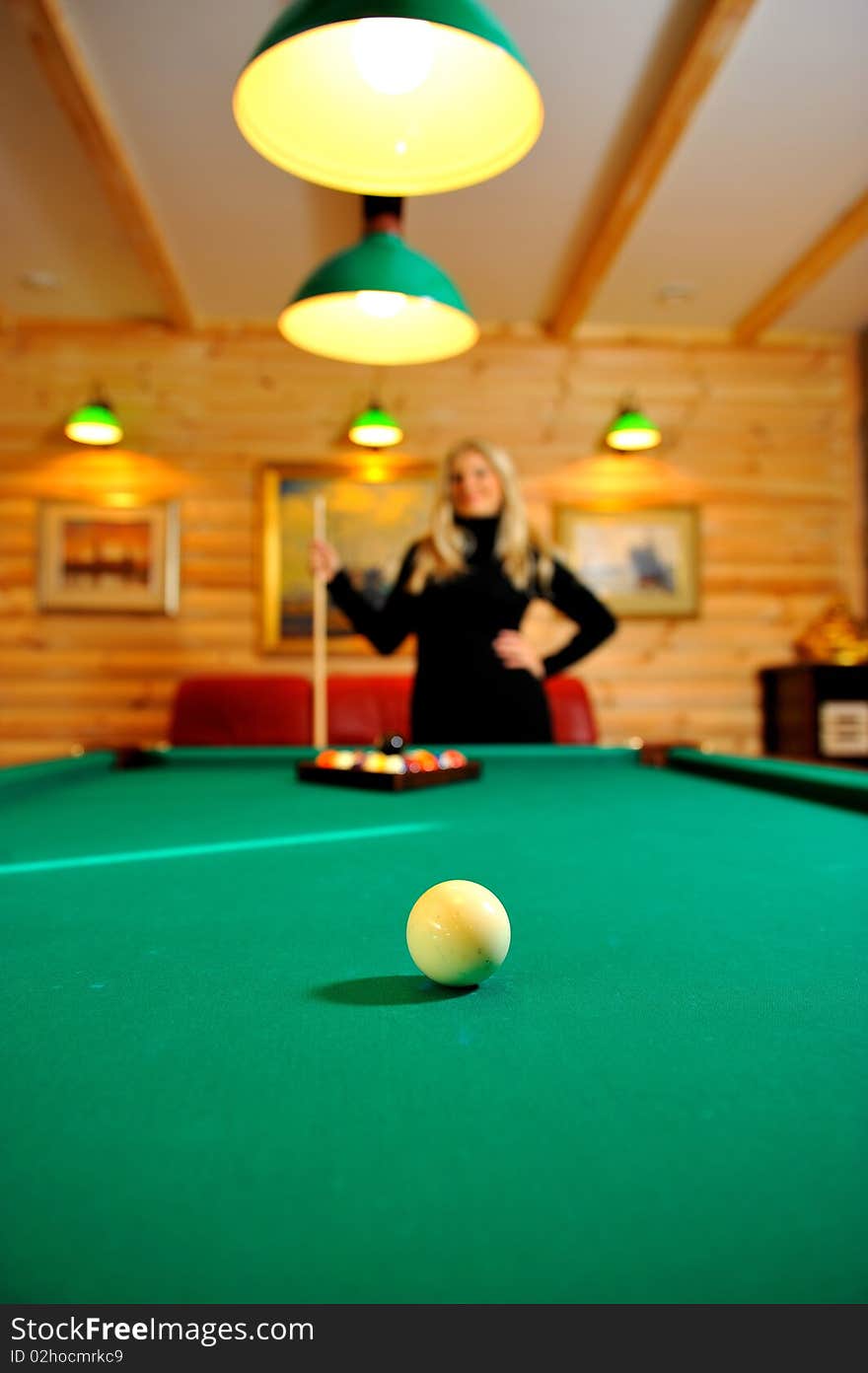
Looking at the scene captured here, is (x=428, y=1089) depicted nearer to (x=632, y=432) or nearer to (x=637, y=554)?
(x=632, y=432)

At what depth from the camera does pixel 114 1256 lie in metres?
0.38

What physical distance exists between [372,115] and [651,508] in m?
3.97

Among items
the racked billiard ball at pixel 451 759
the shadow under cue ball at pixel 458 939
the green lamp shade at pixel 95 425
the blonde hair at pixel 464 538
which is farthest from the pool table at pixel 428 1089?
the green lamp shade at pixel 95 425

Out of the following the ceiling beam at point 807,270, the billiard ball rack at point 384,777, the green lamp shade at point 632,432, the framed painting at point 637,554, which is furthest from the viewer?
the framed painting at point 637,554

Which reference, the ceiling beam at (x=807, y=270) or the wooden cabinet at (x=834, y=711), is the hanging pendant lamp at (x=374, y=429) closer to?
the ceiling beam at (x=807, y=270)

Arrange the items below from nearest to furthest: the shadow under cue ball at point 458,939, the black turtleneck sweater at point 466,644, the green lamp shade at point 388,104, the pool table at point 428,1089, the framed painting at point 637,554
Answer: the pool table at point 428,1089 → the shadow under cue ball at point 458,939 → the green lamp shade at point 388,104 → the black turtleneck sweater at point 466,644 → the framed painting at point 637,554

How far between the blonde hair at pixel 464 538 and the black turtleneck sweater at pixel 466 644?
0.03 m

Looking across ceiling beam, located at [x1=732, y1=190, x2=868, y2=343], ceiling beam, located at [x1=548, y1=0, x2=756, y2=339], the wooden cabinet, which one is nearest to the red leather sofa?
the wooden cabinet

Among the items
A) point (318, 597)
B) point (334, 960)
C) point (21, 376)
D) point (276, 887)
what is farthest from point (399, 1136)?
point (21, 376)

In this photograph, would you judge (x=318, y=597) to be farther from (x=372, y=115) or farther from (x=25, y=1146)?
(x=25, y=1146)

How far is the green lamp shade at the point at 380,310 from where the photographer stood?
220 centimetres

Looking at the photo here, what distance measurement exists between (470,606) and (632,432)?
89.2 inches

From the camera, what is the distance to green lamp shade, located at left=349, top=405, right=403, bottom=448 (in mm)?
4716

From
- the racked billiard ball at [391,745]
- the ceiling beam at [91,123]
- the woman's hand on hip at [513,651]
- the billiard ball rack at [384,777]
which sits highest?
the ceiling beam at [91,123]
